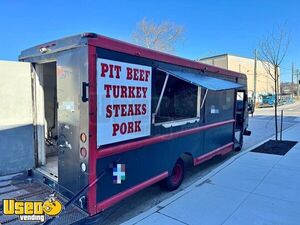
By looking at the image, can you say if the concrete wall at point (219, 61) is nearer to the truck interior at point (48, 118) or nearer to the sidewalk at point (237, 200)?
the sidewalk at point (237, 200)

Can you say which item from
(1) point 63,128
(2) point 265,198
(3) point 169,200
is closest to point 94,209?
(1) point 63,128

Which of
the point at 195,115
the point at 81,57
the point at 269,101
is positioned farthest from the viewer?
the point at 269,101

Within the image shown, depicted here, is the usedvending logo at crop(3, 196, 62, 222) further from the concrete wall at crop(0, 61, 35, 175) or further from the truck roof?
the truck roof

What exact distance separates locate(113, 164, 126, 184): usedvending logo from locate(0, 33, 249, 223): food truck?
14 millimetres

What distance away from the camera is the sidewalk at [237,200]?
385 cm

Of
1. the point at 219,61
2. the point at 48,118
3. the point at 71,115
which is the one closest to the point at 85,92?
the point at 71,115

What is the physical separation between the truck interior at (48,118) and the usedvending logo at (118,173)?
1255 mm

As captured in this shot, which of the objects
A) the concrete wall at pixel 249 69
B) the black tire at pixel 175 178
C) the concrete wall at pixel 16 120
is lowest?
the black tire at pixel 175 178

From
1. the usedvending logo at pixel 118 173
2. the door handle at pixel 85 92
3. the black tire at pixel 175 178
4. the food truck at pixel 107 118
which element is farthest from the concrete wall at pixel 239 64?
the door handle at pixel 85 92

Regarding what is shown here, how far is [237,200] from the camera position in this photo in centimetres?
452

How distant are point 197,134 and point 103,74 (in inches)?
118

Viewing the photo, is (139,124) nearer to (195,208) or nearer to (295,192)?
(195,208)

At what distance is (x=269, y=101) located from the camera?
39.4m

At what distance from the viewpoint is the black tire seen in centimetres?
489
